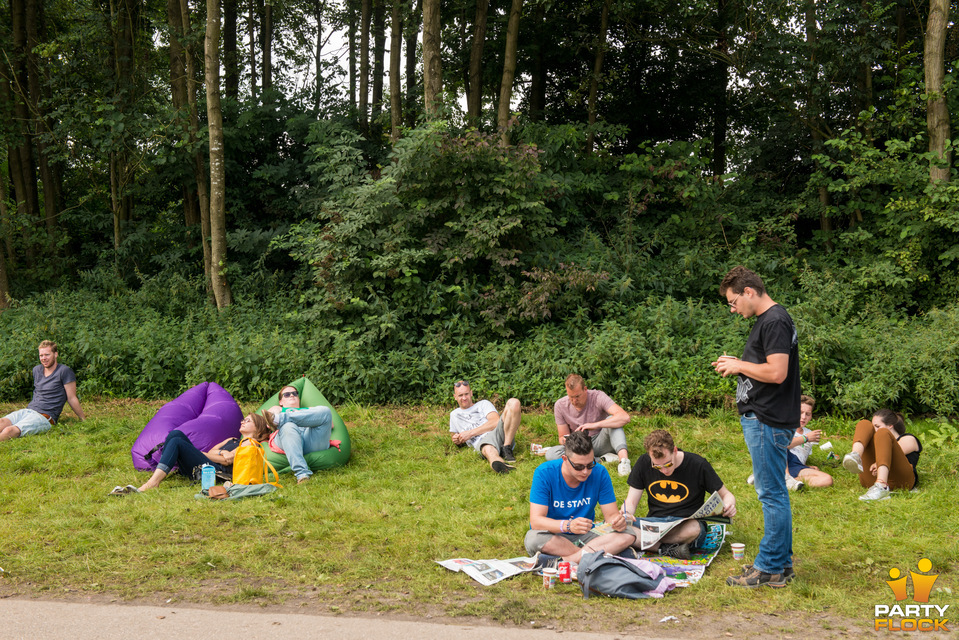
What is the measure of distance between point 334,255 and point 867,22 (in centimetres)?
994

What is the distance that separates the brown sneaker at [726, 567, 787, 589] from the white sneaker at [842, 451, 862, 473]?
271 centimetres

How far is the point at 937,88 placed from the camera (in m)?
11.4

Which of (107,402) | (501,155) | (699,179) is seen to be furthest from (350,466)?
(699,179)

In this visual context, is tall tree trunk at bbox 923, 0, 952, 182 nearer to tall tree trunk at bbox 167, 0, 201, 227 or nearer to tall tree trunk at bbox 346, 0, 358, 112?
tall tree trunk at bbox 167, 0, 201, 227

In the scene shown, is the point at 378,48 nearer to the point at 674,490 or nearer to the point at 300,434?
the point at 300,434

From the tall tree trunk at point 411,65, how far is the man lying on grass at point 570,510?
38.6 ft

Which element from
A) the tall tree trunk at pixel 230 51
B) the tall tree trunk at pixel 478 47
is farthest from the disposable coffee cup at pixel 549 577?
the tall tree trunk at pixel 230 51

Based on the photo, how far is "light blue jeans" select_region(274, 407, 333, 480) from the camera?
677cm

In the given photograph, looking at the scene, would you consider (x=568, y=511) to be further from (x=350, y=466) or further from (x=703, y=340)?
(x=703, y=340)

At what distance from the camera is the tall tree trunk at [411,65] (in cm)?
1451

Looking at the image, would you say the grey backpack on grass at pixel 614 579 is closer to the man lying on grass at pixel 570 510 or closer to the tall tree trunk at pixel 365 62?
the man lying on grass at pixel 570 510

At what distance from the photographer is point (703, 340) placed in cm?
972

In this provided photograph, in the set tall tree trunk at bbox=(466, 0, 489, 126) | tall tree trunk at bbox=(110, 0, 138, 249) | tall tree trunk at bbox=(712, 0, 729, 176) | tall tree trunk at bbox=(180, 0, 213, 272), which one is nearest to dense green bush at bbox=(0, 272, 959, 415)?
tall tree trunk at bbox=(180, 0, 213, 272)

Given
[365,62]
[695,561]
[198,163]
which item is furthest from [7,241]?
[695,561]
